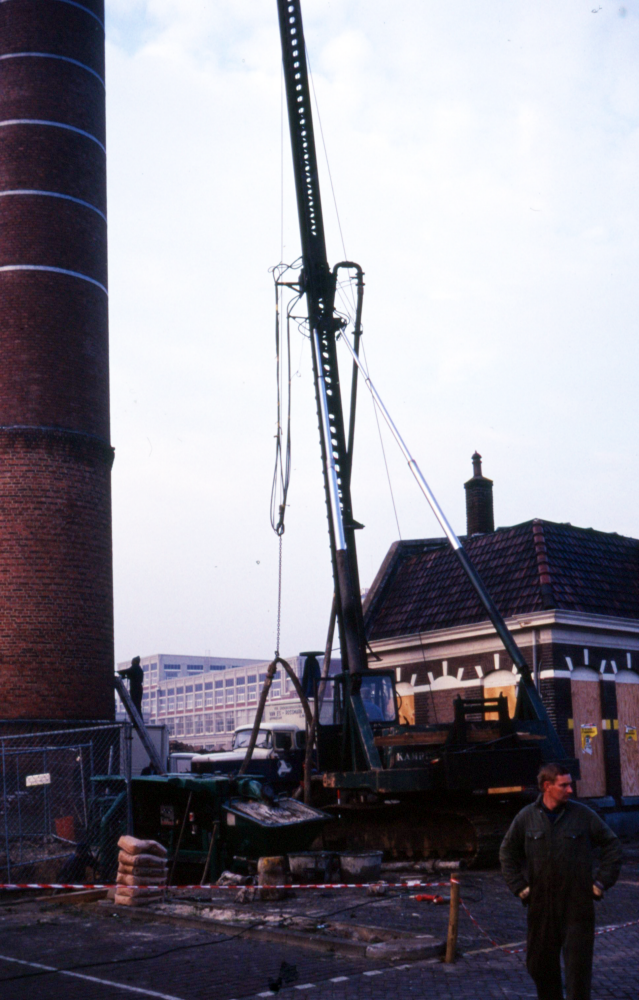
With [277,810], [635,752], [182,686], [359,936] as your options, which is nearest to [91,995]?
[359,936]

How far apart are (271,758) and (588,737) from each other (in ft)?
22.4

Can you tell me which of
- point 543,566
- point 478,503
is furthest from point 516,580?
point 478,503

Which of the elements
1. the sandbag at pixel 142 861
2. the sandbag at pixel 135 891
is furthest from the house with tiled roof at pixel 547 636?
the sandbag at pixel 135 891

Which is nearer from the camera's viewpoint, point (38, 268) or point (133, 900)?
point (133, 900)

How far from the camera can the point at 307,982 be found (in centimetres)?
823

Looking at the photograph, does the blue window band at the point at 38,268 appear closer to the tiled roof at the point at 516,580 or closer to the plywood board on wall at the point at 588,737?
the tiled roof at the point at 516,580

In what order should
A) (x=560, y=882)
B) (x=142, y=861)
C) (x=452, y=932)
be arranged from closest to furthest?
(x=560, y=882), (x=452, y=932), (x=142, y=861)

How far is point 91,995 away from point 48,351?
15.8m

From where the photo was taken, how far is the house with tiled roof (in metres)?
22.1

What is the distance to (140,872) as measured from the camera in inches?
503

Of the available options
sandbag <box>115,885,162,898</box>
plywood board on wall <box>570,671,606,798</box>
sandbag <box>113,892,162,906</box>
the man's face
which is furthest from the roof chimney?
the man's face

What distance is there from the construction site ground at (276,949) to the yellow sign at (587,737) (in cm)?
882

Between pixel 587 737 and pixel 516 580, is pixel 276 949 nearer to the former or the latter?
pixel 587 737

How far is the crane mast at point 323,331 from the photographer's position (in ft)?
57.8
